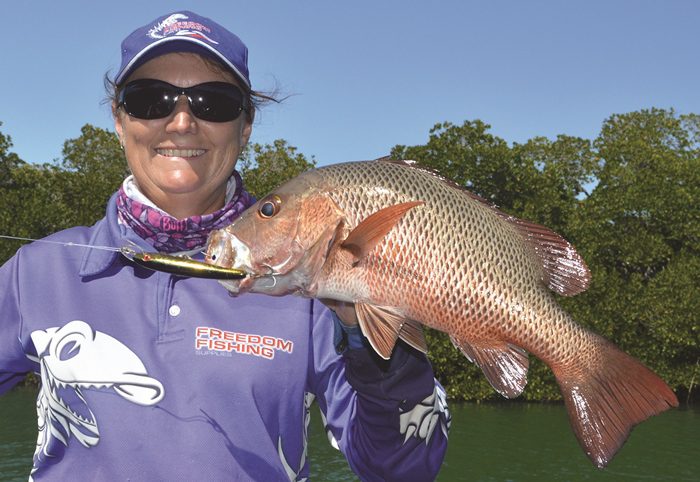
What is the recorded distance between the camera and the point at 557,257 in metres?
2.40

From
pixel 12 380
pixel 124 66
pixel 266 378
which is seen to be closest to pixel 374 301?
pixel 266 378

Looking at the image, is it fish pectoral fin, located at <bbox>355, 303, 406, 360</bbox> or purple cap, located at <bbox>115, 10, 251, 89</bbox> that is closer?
fish pectoral fin, located at <bbox>355, 303, 406, 360</bbox>

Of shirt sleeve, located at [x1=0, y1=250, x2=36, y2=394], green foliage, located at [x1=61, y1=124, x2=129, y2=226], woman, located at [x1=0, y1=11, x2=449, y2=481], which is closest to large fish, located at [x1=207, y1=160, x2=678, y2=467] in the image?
woman, located at [x1=0, y1=11, x2=449, y2=481]

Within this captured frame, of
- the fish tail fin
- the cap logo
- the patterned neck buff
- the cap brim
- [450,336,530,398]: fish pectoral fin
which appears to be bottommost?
the fish tail fin

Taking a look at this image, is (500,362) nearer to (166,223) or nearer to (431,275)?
(431,275)

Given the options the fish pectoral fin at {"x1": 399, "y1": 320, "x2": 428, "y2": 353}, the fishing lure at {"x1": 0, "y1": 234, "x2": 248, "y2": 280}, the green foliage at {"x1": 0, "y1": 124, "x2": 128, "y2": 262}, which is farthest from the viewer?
the green foliage at {"x1": 0, "y1": 124, "x2": 128, "y2": 262}

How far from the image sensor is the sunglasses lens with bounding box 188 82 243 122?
2484mm

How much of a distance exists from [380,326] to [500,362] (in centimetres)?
44

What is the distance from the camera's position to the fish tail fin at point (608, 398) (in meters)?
2.17

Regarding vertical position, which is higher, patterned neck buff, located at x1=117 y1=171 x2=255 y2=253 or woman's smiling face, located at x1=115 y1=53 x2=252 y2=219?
woman's smiling face, located at x1=115 y1=53 x2=252 y2=219

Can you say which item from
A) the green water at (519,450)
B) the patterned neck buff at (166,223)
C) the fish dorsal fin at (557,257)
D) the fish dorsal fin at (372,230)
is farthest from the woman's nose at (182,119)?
the green water at (519,450)

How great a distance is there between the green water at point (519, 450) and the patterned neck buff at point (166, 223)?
501 inches

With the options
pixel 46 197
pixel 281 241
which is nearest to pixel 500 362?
pixel 281 241

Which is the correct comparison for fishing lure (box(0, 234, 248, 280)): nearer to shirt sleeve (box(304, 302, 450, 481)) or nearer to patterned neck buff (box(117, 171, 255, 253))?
patterned neck buff (box(117, 171, 255, 253))
